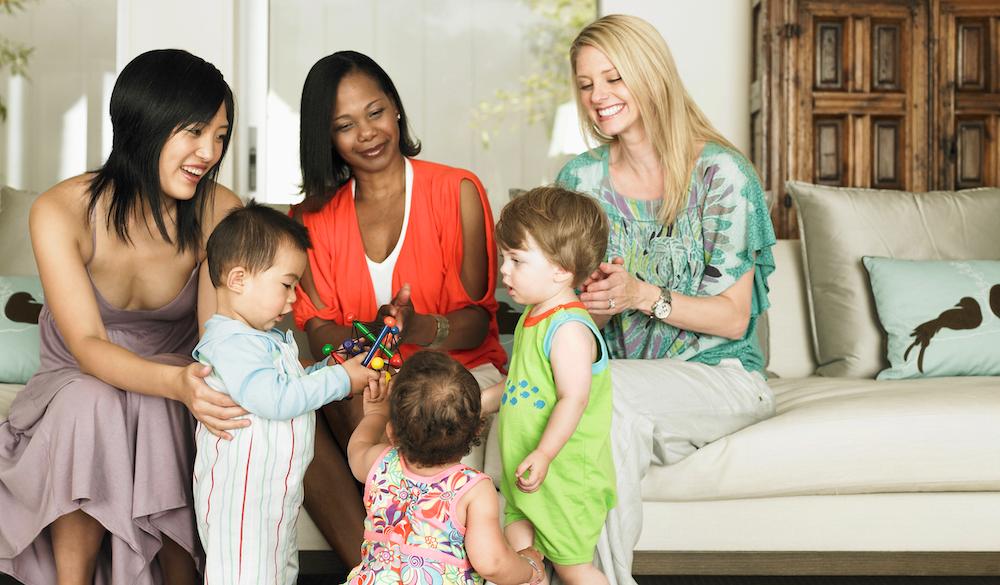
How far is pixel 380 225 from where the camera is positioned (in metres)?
2.16

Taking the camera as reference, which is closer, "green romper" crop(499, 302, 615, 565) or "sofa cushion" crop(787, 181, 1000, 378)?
"green romper" crop(499, 302, 615, 565)

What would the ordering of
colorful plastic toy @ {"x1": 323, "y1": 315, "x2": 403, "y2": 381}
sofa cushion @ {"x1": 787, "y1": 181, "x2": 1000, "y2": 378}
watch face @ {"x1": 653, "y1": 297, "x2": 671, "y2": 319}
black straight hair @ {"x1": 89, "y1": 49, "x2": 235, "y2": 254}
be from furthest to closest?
sofa cushion @ {"x1": 787, "y1": 181, "x2": 1000, "y2": 378}
watch face @ {"x1": 653, "y1": 297, "x2": 671, "y2": 319}
black straight hair @ {"x1": 89, "y1": 49, "x2": 235, "y2": 254}
colorful plastic toy @ {"x1": 323, "y1": 315, "x2": 403, "y2": 381}

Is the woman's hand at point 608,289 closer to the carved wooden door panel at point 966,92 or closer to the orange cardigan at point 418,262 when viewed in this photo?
the orange cardigan at point 418,262

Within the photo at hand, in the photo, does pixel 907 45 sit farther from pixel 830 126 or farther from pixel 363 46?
pixel 363 46

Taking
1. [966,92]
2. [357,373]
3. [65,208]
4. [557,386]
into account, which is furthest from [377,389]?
[966,92]

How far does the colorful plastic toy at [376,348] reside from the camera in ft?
5.38

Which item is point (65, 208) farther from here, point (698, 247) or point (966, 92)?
point (966, 92)

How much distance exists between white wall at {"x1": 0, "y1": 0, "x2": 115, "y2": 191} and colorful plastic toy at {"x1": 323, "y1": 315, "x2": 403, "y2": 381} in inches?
103

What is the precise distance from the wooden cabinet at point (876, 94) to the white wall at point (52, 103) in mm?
2620

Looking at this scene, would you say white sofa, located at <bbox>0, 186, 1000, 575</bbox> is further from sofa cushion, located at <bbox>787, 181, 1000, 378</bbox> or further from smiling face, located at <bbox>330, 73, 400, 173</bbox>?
smiling face, located at <bbox>330, 73, 400, 173</bbox>

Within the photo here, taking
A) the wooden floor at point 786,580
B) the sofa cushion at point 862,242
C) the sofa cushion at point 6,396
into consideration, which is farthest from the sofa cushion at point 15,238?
the sofa cushion at point 862,242

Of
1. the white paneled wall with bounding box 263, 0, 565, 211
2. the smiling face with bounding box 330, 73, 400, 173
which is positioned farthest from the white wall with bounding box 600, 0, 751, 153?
the smiling face with bounding box 330, 73, 400, 173

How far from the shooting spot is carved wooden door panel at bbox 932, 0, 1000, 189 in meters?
3.50

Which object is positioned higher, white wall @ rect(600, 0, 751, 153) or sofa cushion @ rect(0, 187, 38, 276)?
white wall @ rect(600, 0, 751, 153)
